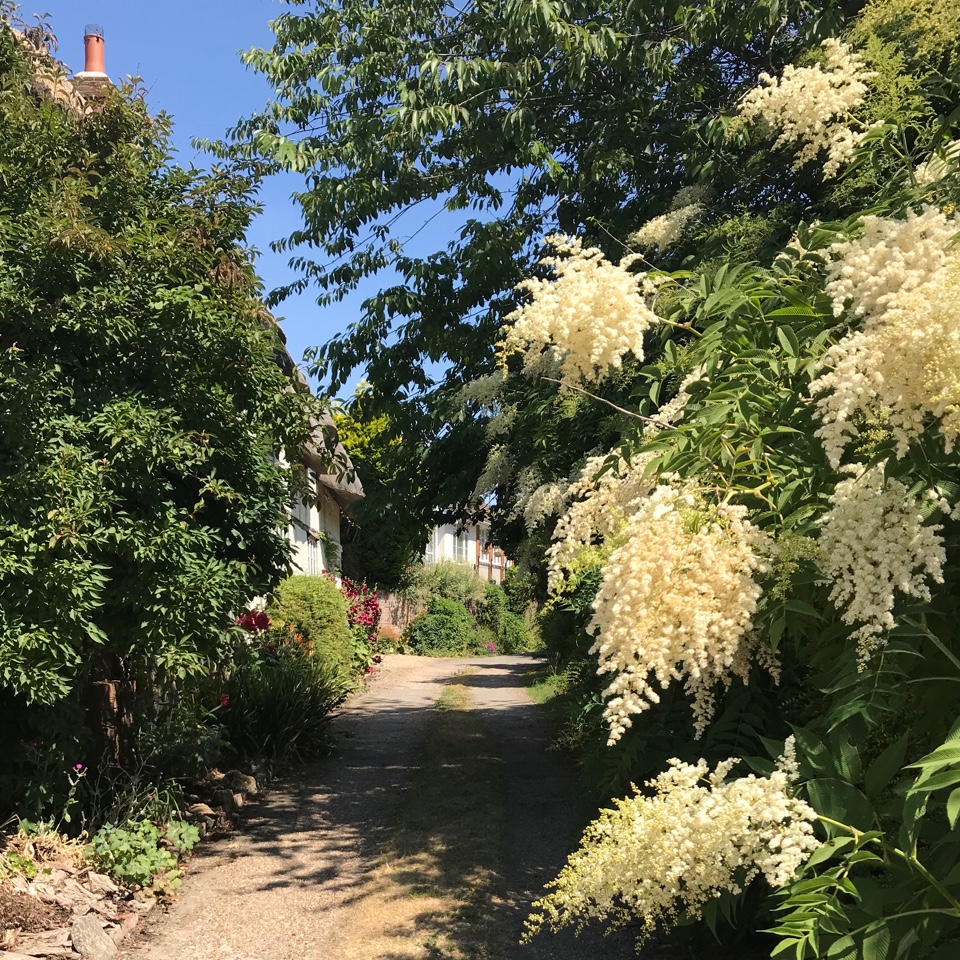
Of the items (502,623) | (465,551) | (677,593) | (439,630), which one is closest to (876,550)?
(677,593)

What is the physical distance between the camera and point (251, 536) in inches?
273

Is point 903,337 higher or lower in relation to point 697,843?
higher

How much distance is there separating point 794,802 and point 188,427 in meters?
5.23

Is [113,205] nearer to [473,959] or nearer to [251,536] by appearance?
[251,536]

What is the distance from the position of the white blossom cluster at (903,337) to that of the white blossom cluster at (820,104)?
211 centimetres

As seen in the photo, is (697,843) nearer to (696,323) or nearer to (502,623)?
(696,323)

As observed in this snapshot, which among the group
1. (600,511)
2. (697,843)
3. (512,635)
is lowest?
(512,635)

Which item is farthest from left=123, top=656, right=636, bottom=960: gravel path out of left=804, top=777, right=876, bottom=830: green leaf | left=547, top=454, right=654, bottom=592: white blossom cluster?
left=804, top=777, right=876, bottom=830: green leaf

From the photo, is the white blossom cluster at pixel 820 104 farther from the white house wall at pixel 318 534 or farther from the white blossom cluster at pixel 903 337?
the white house wall at pixel 318 534

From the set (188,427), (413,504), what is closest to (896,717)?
(188,427)

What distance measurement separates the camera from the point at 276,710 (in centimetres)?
995

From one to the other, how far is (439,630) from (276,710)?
17.3 metres

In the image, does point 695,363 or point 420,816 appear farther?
point 420,816

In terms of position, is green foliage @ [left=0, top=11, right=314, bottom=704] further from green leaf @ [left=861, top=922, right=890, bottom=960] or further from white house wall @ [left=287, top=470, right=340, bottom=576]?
white house wall @ [left=287, top=470, right=340, bottom=576]
